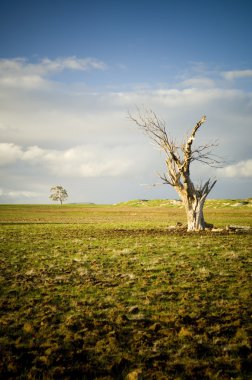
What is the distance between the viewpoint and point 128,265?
12.1 m

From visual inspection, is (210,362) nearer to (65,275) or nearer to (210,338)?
(210,338)

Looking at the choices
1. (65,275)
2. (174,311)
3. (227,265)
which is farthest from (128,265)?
(174,311)

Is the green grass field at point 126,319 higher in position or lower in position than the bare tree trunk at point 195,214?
lower

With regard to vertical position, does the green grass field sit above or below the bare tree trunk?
below

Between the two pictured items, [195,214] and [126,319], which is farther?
[195,214]

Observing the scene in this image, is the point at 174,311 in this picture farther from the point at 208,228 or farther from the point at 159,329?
the point at 208,228

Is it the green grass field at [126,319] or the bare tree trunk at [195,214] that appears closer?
the green grass field at [126,319]

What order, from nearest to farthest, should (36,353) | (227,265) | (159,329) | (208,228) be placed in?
(36,353) → (159,329) → (227,265) → (208,228)

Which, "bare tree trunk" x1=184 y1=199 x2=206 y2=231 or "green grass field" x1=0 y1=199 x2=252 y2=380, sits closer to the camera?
"green grass field" x1=0 y1=199 x2=252 y2=380

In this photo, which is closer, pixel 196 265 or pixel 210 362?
pixel 210 362

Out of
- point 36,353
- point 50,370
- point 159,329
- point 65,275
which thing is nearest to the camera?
point 50,370

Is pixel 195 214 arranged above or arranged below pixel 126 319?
above

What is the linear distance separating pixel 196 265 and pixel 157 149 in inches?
612

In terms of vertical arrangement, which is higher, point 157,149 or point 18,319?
point 157,149
